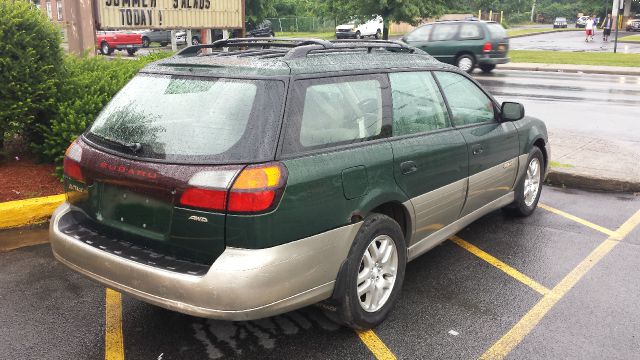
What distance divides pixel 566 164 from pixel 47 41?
617 cm

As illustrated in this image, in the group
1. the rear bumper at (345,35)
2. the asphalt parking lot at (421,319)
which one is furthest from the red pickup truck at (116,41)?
the asphalt parking lot at (421,319)

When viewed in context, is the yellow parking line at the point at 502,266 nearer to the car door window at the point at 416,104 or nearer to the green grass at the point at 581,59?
the car door window at the point at 416,104

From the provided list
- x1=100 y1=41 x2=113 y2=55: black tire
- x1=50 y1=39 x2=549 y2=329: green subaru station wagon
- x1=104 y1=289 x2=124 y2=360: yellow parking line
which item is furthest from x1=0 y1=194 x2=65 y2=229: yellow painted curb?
x1=100 y1=41 x2=113 y2=55: black tire

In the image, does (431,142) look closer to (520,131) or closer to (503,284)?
(503,284)

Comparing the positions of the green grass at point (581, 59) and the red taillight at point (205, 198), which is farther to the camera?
the green grass at point (581, 59)

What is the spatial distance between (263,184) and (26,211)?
10.3 feet

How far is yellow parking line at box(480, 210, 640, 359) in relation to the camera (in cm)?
344

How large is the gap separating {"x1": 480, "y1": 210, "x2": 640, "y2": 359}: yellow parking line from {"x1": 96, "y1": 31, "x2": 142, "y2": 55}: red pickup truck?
30552mm

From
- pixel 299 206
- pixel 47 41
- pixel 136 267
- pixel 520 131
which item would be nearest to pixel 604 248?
pixel 520 131

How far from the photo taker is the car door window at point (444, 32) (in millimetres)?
20344

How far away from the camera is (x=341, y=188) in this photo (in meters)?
3.24

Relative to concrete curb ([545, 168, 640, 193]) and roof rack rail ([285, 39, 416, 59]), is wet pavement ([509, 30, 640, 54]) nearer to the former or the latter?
concrete curb ([545, 168, 640, 193])

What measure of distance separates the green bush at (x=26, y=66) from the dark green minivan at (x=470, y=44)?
16047mm

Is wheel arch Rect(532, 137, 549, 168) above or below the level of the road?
above
